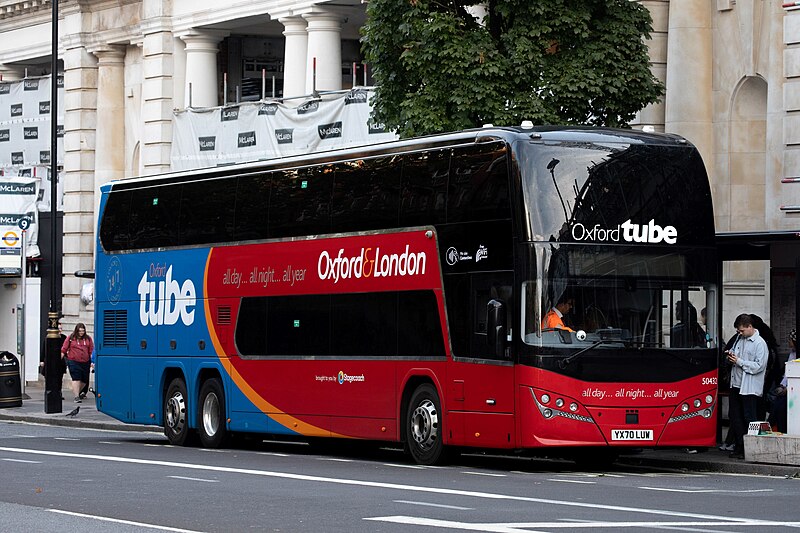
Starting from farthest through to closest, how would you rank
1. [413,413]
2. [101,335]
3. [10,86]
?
1. [10,86]
2. [101,335]
3. [413,413]

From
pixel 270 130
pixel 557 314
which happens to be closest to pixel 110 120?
→ pixel 270 130

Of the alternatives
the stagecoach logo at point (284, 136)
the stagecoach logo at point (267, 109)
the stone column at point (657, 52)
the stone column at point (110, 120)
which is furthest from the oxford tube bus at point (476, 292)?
the stone column at point (110, 120)

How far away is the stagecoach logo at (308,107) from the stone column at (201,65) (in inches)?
178

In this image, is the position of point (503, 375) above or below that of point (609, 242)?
below

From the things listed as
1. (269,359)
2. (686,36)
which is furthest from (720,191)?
(269,359)

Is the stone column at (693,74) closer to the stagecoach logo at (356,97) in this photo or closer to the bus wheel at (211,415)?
the stagecoach logo at (356,97)

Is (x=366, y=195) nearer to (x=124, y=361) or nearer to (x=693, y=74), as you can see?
(x=124, y=361)

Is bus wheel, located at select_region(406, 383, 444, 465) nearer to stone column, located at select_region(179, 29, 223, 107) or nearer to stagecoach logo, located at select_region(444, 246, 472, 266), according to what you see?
stagecoach logo, located at select_region(444, 246, 472, 266)

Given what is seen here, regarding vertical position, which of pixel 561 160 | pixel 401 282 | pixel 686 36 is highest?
pixel 686 36

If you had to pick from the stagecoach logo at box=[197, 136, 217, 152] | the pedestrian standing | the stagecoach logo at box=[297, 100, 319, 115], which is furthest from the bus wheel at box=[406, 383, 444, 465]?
the stagecoach logo at box=[197, 136, 217, 152]

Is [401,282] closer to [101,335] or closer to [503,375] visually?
Answer: [503,375]

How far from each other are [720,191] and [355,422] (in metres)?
9.91

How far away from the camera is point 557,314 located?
1928 cm

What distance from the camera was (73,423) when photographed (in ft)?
107
